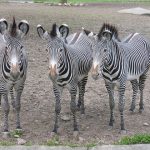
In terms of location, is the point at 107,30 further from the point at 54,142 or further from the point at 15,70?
the point at 54,142

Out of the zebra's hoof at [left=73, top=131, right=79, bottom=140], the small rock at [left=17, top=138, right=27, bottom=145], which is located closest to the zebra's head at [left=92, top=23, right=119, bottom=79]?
the zebra's hoof at [left=73, top=131, right=79, bottom=140]

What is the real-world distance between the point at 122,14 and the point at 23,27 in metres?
20.1

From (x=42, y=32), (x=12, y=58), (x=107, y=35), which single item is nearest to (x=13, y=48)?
(x=12, y=58)

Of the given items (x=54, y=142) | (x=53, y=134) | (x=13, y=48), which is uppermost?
(x=13, y=48)

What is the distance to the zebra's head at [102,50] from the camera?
751 centimetres

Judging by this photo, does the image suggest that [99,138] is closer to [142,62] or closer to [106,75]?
[106,75]

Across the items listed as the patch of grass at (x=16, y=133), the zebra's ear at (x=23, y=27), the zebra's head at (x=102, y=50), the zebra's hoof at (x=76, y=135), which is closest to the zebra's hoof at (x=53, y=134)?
the zebra's hoof at (x=76, y=135)

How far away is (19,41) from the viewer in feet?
24.6

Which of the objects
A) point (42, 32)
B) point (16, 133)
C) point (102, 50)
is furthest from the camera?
point (16, 133)

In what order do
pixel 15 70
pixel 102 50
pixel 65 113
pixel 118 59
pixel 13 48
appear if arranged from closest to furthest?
pixel 15 70
pixel 13 48
pixel 102 50
pixel 118 59
pixel 65 113

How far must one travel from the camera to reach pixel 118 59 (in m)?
8.22

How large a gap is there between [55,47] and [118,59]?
4.74ft

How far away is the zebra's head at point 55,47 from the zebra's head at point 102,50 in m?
0.59

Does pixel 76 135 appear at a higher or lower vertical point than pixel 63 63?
lower
